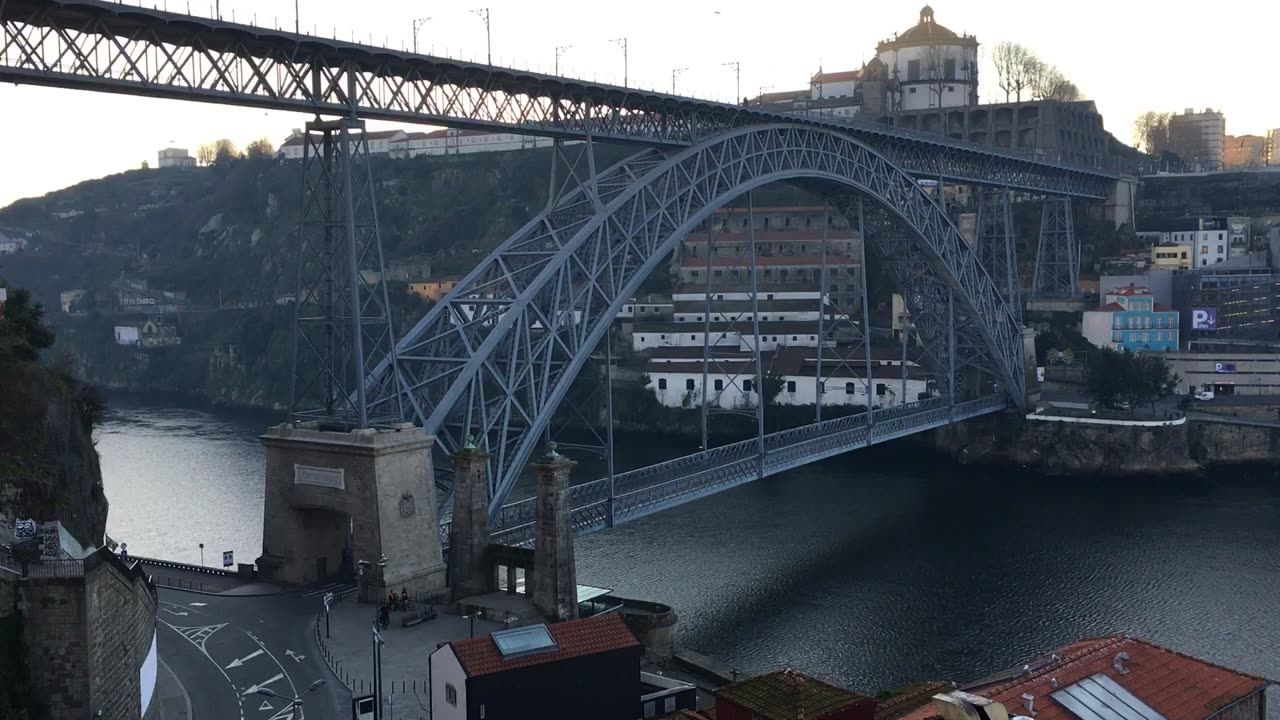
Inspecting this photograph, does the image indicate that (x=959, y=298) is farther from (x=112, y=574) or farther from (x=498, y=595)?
(x=112, y=574)

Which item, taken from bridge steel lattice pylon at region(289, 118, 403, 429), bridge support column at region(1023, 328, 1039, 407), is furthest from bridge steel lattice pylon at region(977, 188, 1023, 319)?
bridge steel lattice pylon at region(289, 118, 403, 429)

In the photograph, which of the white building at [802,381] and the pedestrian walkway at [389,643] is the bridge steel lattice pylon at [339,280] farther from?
the white building at [802,381]

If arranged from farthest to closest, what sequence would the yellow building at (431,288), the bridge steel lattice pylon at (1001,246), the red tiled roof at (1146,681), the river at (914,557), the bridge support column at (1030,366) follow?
the yellow building at (431,288), the bridge steel lattice pylon at (1001,246), the bridge support column at (1030,366), the river at (914,557), the red tiled roof at (1146,681)

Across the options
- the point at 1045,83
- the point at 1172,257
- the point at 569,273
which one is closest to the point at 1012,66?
the point at 1045,83

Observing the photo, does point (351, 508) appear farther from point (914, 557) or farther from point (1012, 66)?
point (1012, 66)

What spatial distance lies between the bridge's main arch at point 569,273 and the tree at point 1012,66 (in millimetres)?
52686

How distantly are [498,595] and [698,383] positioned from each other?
4125 cm

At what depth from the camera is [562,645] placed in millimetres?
19562

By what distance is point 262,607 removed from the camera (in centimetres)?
2516

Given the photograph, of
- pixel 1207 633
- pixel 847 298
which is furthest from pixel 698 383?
pixel 1207 633

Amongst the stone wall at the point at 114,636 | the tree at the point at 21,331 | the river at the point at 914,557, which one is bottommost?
the river at the point at 914,557

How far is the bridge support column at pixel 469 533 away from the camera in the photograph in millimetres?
25703

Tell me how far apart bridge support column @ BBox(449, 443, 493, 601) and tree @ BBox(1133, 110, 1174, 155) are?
103988 millimetres

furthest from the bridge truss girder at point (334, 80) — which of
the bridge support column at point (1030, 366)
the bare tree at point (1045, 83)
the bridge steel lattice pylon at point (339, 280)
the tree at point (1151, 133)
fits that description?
the tree at point (1151, 133)
